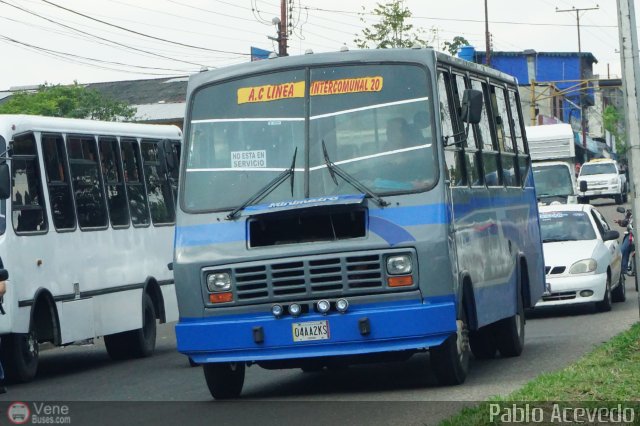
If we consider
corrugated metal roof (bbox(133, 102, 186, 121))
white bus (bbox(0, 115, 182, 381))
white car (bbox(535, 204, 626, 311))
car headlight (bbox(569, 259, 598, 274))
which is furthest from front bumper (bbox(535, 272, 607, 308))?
corrugated metal roof (bbox(133, 102, 186, 121))

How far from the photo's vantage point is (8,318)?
15.3 metres

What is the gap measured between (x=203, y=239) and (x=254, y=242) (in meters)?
0.46

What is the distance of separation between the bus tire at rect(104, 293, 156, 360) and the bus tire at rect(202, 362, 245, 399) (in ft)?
21.4

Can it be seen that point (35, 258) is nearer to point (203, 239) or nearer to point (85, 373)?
point (85, 373)

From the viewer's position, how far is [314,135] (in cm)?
1222

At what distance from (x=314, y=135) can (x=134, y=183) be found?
7.91 metres

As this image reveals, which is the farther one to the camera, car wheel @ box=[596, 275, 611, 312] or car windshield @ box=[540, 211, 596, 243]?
car windshield @ box=[540, 211, 596, 243]

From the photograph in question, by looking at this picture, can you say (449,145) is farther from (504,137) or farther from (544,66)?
(544,66)

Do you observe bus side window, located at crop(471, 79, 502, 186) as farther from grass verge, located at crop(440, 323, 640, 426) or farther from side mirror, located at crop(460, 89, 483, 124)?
grass verge, located at crop(440, 323, 640, 426)

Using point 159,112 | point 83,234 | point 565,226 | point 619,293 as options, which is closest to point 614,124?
point 159,112

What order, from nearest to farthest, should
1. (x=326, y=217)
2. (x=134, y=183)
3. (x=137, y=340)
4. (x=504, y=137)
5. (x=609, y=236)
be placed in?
(x=326, y=217), (x=504, y=137), (x=137, y=340), (x=134, y=183), (x=609, y=236)

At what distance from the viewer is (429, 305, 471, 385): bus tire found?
12.0m

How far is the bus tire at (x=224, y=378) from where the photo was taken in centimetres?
1248

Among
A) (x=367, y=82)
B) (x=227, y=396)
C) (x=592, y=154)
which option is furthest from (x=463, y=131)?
(x=592, y=154)
